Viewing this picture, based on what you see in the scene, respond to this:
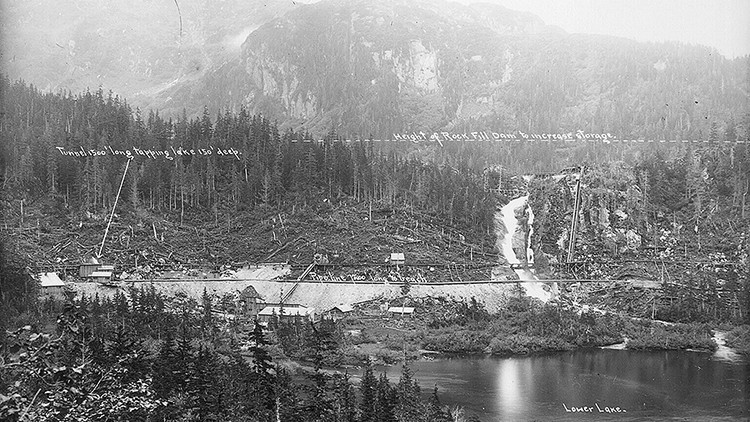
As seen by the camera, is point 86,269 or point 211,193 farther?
point 211,193

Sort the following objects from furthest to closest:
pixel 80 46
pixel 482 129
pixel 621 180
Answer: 1. pixel 80 46
2. pixel 482 129
3. pixel 621 180

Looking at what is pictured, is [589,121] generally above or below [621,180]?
above

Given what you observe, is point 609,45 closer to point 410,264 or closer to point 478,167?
point 478,167

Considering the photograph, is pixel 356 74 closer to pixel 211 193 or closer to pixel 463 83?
pixel 463 83

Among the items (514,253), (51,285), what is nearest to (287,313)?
(51,285)

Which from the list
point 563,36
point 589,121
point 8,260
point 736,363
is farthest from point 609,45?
point 8,260

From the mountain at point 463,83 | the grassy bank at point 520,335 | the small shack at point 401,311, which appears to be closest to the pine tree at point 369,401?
the grassy bank at point 520,335

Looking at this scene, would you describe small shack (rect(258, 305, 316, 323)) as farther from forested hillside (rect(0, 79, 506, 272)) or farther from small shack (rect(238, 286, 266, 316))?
forested hillside (rect(0, 79, 506, 272))
